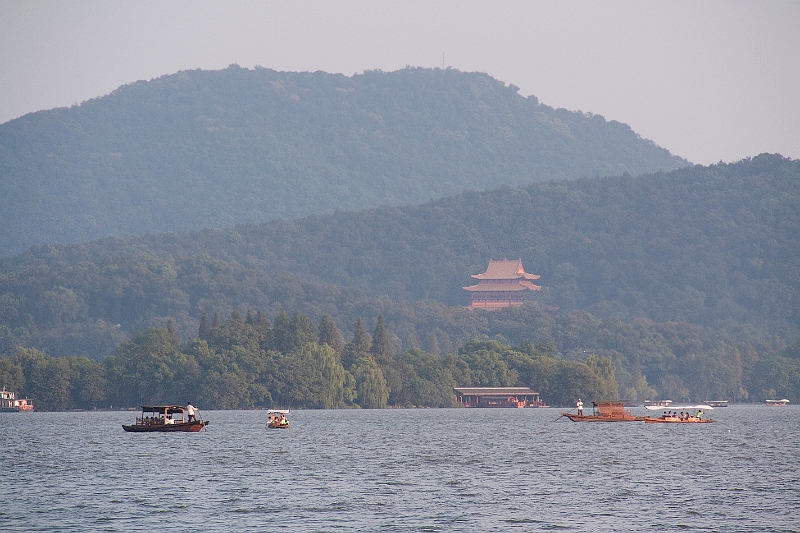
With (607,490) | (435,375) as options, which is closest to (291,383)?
(435,375)

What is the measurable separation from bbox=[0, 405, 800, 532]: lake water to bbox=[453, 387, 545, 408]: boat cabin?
73.3 metres

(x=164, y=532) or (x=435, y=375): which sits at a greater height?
(x=435, y=375)

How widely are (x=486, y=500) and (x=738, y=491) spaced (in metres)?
12.9

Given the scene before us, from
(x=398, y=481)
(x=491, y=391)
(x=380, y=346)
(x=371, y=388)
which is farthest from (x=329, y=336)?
(x=398, y=481)

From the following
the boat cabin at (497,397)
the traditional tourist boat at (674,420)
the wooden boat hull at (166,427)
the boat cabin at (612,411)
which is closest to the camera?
the wooden boat hull at (166,427)

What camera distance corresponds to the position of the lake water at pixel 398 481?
175 feet

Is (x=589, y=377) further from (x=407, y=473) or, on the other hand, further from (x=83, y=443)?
(x=407, y=473)

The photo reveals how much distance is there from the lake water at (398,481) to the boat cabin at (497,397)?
73.3 metres

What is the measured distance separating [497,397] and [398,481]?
123m

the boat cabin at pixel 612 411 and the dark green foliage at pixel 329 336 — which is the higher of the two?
the dark green foliage at pixel 329 336

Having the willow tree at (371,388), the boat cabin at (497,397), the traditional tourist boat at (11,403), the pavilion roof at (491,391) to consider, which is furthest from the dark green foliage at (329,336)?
the traditional tourist boat at (11,403)

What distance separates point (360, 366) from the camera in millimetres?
176625

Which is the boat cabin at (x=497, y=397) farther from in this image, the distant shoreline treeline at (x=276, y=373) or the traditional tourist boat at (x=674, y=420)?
the traditional tourist boat at (x=674, y=420)

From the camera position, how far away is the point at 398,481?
222 feet
